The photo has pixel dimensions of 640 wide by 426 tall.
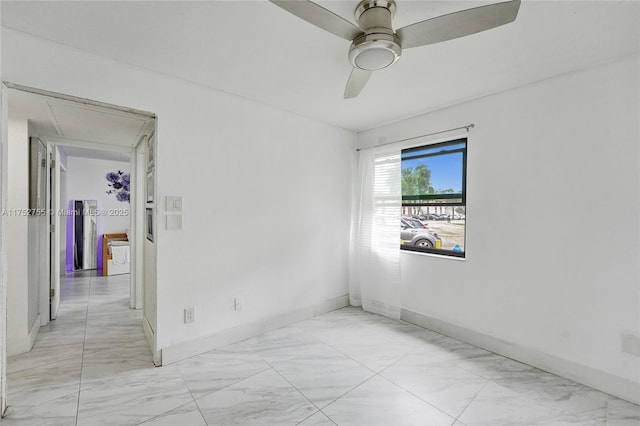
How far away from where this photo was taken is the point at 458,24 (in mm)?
1428

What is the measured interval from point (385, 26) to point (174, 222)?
2.15m

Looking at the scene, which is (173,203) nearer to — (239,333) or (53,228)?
(239,333)

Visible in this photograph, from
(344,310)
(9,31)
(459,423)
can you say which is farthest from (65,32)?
(344,310)

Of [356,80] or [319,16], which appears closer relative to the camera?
[319,16]

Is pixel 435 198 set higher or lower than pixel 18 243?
higher

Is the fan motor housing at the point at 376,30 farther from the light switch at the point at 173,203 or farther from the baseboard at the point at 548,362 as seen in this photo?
the baseboard at the point at 548,362

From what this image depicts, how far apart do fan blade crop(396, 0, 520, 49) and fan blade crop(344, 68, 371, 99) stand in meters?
0.33

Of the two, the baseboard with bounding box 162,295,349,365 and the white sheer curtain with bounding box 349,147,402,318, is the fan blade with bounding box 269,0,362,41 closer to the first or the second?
the white sheer curtain with bounding box 349,147,402,318

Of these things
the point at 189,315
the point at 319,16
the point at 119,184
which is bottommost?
the point at 189,315

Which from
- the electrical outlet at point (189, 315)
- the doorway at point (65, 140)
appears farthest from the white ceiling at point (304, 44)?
the electrical outlet at point (189, 315)

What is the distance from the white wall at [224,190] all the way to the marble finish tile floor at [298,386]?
16.7 inches

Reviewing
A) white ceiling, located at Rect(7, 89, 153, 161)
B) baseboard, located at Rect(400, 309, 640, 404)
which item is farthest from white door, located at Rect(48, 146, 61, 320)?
baseboard, located at Rect(400, 309, 640, 404)

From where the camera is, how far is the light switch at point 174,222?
250 centimetres

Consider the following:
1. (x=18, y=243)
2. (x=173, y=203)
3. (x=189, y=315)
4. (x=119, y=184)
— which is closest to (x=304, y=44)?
(x=173, y=203)
